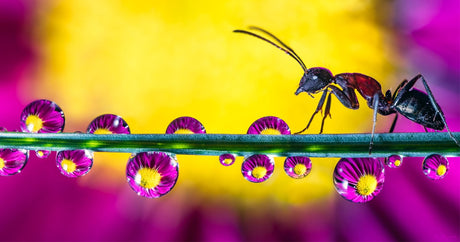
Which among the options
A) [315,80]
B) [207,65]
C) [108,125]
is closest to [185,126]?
[108,125]

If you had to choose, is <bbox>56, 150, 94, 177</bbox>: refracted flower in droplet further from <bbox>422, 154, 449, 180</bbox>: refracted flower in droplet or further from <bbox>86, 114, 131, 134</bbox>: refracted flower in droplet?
<bbox>422, 154, 449, 180</bbox>: refracted flower in droplet

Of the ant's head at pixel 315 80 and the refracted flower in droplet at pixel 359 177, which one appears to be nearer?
the refracted flower in droplet at pixel 359 177

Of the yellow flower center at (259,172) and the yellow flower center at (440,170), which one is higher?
the yellow flower center at (259,172)

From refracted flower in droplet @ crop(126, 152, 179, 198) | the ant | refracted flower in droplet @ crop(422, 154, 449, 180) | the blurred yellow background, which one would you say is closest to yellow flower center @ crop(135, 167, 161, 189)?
refracted flower in droplet @ crop(126, 152, 179, 198)

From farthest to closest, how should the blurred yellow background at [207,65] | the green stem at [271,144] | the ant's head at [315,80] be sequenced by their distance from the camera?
the blurred yellow background at [207,65], the ant's head at [315,80], the green stem at [271,144]

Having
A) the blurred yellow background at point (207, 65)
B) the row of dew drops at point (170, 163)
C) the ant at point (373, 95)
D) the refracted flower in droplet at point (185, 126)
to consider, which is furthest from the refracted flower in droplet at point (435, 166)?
the blurred yellow background at point (207, 65)

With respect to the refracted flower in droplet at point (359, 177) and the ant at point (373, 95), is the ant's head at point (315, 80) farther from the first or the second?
the refracted flower in droplet at point (359, 177)

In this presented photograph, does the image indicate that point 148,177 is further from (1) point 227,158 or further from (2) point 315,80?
(2) point 315,80
